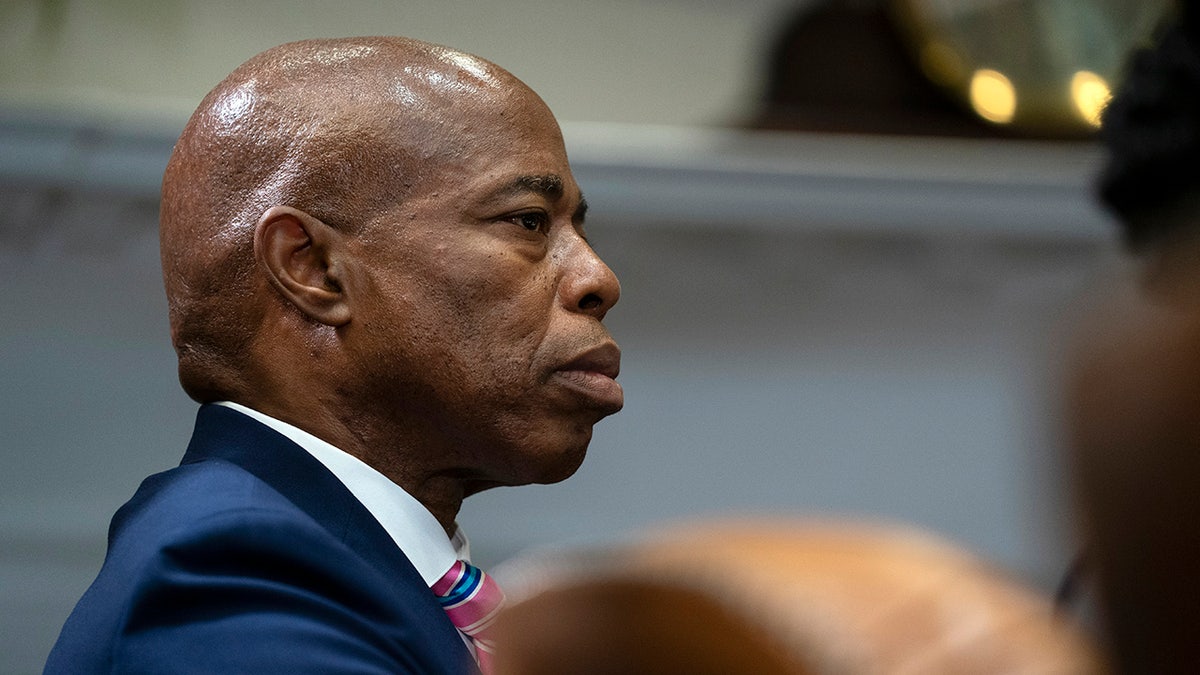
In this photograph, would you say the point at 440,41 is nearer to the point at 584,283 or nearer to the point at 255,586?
the point at 584,283

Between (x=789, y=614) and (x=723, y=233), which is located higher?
(x=723, y=233)

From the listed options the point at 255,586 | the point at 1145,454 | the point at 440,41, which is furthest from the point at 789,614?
the point at 440,41

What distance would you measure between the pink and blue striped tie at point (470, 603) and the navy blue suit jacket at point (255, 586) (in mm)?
27

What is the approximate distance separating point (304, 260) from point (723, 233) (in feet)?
8.38

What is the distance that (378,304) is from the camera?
4.05 ft

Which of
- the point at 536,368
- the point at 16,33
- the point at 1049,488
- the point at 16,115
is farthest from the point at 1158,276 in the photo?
the point at 16,33

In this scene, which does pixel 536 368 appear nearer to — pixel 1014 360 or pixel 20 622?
pixel 20 622

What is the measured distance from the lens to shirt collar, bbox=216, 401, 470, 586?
124 centimetres

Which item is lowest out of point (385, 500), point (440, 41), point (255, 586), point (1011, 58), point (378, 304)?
point (255, 586)

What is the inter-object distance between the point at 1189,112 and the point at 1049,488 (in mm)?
305

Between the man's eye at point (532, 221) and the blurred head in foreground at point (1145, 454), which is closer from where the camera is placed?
the blurred head in foreground at point (1145, 454)

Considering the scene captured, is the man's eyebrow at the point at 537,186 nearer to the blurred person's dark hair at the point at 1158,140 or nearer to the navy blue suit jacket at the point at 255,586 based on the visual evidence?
the navy blue suit jacket at the point at 255,586

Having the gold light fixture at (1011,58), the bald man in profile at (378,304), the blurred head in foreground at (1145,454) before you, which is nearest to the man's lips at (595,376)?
the bald man in profile at (378,304)

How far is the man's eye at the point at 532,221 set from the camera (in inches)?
49.9
